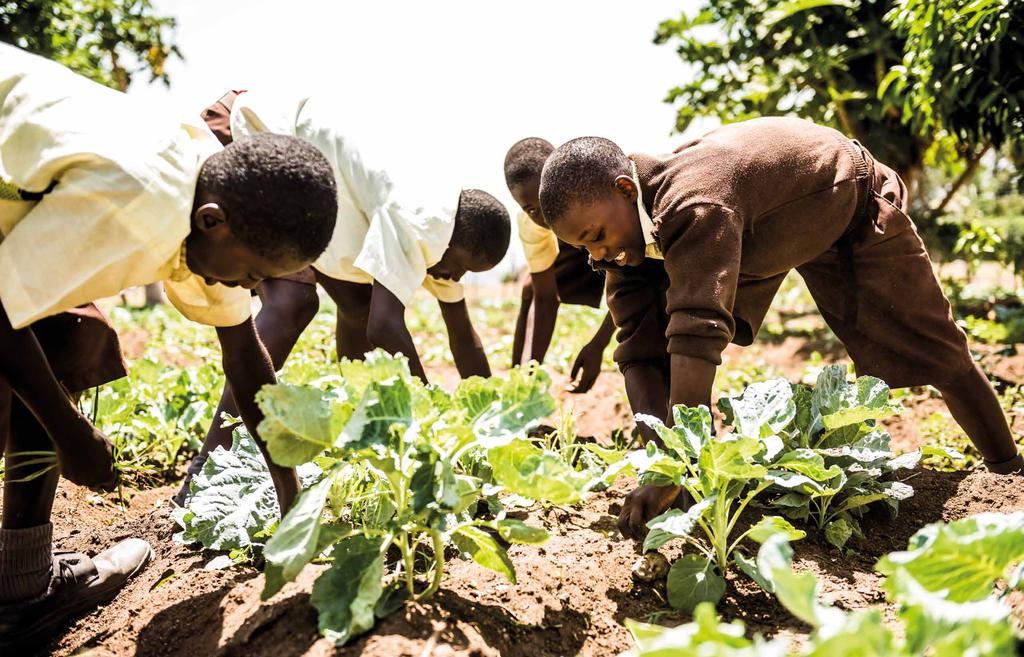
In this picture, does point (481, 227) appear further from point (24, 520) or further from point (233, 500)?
point (24, 520)

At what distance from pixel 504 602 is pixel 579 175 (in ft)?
4.35

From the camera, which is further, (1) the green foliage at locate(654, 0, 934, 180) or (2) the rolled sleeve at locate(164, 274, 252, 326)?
(1) the green foliage at locate(654, 0, 934, 180)

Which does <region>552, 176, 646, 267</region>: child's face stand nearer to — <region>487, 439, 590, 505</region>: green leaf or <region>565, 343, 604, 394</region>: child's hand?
<region>487, 439, 590, 505</region>: green leaf

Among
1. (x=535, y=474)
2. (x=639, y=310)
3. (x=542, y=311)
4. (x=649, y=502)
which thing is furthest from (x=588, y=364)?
(x=535, y=474)

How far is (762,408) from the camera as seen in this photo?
2.23 m

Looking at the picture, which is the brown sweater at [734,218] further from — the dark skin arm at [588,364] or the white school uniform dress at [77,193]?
the white school uniform dress at [77,193]

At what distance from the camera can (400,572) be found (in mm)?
1991

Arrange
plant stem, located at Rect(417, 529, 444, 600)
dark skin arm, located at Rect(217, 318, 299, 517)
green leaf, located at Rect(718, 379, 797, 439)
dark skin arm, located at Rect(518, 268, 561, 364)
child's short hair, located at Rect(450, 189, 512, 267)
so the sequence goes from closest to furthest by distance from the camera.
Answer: plant stem, located at Rect(417, 529, 444, 600) → green leaf, located at Rect(718, 379, 797, 439) → dark skin arm, located at Rect(217, 318, 299, 517) → child's short hair, located at Rect(450, 189, 512, 267) → dark skin arm, located at Rect(518, 268, 561, 364)

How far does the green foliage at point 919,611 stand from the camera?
1075mm

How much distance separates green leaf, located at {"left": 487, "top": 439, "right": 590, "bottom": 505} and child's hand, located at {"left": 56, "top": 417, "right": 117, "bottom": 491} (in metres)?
1.01

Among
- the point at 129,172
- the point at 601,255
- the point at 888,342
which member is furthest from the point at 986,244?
the point at 129,172

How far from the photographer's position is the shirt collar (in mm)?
2580

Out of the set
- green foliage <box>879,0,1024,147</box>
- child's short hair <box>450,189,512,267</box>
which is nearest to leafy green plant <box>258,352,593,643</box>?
child's short hair <box>450,189,512,267</box>

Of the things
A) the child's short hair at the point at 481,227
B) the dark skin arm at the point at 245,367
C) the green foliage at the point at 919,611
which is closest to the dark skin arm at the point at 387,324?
the child's short hair at the point at 481,227
